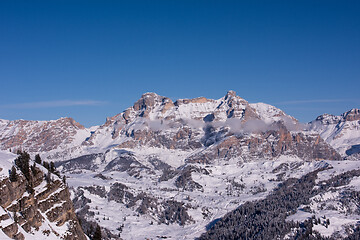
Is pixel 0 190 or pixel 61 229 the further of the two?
pixel 61 229

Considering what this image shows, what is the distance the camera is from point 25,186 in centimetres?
11419

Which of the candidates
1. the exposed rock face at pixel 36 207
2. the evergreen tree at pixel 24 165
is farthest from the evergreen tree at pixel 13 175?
the evergreen tree at pixel 24 165

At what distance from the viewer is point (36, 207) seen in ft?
376

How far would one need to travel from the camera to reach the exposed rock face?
104 meters

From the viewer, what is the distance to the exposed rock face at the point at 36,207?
103875 millimetres

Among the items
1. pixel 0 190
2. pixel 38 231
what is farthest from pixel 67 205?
pixel 0 190

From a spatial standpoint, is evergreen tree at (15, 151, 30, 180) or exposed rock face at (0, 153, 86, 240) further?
evergreen tree at (15, 151, 30, 180)

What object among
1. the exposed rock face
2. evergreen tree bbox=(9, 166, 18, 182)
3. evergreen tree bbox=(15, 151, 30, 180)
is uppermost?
evergreen tree bbox=(15, 151, 30, 180)

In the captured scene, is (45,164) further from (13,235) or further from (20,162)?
(13,235)

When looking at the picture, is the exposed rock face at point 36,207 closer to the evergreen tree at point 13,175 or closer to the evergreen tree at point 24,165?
the evergreen tree at point 13,175

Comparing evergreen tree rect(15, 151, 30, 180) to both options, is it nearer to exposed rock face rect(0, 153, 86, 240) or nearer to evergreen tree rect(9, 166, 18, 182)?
exposed rock face rect(0, 153, 86, 240)

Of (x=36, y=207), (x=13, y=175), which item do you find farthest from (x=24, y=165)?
(x=36, y=207)

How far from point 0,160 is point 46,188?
1657 centimetres


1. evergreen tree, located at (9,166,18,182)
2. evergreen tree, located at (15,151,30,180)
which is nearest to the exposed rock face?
evergreen tree, located at (9,166,18,182)
